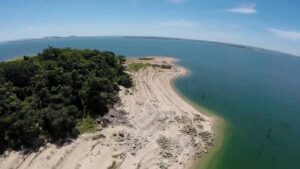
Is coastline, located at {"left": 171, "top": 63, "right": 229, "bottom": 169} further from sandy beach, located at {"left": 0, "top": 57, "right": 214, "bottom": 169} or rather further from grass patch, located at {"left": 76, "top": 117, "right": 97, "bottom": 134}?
grass patch, located at {"left": 76, "top": 117, "right": 97, "bottom": 134}

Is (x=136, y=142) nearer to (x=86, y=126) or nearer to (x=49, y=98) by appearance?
(x=86, y=126)

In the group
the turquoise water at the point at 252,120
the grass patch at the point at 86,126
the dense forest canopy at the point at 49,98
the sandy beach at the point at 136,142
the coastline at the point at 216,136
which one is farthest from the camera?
the grass patch at the point at 86,126

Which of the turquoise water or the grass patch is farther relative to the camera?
the grass patch

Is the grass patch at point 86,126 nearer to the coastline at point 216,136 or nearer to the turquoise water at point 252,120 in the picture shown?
the coastline at point 216,136

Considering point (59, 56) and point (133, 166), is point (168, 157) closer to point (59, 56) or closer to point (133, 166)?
point (133, 166)

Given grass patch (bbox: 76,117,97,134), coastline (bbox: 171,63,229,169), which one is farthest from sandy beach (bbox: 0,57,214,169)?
grass patch (bbox: 76,117,97,134)

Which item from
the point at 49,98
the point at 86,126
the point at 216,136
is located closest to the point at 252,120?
the point at 216,136

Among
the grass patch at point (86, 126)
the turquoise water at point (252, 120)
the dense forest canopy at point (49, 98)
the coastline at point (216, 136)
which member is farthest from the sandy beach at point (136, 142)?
the turquoise water at point (252, 120)
